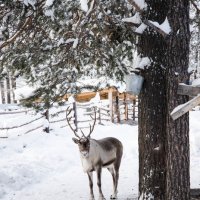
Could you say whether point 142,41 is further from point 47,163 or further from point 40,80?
point 47,163

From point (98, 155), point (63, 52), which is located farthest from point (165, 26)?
point (98, 155)

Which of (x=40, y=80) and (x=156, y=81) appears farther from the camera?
(x=40, y=80)

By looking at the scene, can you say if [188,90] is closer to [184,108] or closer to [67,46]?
[184,108]

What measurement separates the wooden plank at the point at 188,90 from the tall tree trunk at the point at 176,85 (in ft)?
0.36

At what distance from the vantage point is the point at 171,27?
660cm

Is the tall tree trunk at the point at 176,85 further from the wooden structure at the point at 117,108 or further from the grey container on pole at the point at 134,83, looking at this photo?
the wooden structure at the point at 117,108

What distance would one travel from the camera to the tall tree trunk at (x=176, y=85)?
661 cm

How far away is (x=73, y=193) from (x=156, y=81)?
14.7 ft

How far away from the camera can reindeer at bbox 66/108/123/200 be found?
9508 millimetres

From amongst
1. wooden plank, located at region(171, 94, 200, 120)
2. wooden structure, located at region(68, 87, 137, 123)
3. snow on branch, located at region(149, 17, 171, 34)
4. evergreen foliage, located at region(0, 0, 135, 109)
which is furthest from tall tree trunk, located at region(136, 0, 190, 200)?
wooden structure, located at region(68, 87, 137, 123)

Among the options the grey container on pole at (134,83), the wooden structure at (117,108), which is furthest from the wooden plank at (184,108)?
the wooden structure at (117,108)

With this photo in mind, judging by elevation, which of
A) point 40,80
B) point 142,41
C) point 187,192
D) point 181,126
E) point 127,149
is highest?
point 142,41

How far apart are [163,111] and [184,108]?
834mm

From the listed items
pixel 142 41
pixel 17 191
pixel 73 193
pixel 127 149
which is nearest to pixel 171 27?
pixel 142 41
